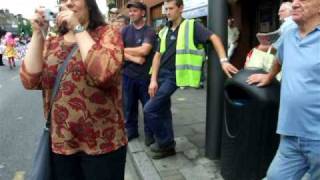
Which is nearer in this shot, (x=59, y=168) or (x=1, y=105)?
(x=59, y=168)

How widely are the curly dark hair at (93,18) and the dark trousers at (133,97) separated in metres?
3.10

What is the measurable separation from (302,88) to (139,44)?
3.32 m

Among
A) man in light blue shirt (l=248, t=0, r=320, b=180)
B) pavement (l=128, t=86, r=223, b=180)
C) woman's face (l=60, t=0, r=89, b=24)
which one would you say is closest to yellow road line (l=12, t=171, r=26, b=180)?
pavement (l=128, t=86, r=223, b=180)

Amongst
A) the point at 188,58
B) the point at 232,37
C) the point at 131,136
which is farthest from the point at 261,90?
the point at 232,37

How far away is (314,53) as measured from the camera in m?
2.60

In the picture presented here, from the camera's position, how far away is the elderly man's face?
2650mm

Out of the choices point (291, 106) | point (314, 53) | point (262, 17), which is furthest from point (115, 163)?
point (262, 17)

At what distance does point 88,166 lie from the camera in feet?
8.70

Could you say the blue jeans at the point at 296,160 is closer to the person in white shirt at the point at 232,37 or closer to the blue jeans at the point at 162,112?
the blue jeans at the point at 162,112

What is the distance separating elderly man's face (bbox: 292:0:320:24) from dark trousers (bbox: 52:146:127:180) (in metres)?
1.28

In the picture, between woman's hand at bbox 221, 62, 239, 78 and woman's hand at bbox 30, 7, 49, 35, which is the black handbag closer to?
woman's hand at bbox 30, 7, 49, 35

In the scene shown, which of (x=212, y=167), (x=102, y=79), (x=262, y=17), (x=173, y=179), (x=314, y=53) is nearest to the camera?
(x=102, y=79)

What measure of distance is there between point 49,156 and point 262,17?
25.9ft

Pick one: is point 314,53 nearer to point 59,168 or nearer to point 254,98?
point 254,98
